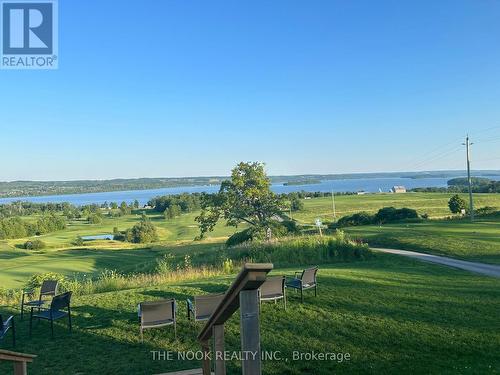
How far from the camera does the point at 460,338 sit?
22.5ft

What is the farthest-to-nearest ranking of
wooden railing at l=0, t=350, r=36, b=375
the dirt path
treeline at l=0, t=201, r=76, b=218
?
1. treeline at l=0, t=201, r=76, b=218
2. the dirt path
3. wooden railing at l=0, t=350, r=36, b=375

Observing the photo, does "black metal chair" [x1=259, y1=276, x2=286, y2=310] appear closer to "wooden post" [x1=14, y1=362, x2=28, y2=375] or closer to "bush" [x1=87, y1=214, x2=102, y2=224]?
"wooden post" [x1=14, y1=362, x2=28, y2=375]

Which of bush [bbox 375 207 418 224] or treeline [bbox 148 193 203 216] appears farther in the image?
treeline [bbox 148 193 203 216]

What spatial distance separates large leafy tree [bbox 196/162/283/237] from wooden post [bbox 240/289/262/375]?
37889 millimetres

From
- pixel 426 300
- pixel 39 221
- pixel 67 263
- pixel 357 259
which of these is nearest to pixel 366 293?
pixel 426 300

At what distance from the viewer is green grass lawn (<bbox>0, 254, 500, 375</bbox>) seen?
5.91m

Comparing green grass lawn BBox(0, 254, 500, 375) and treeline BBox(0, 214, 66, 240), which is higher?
green grass lawn BBox(0, 254, 500, 375)

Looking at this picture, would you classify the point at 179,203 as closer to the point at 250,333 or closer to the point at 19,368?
the point at 19,368

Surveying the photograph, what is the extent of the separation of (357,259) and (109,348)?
14444mm

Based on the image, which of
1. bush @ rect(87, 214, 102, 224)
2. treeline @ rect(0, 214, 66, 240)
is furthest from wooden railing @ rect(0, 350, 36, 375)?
bush @ rect(87, 214, 102, 224)

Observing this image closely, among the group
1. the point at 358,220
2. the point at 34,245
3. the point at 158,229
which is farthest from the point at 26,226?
the point at 358,220

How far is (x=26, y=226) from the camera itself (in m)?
97.6

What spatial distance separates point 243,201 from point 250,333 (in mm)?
39317

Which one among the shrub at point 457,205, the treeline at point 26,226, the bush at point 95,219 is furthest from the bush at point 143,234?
the shrub at point 457,205
